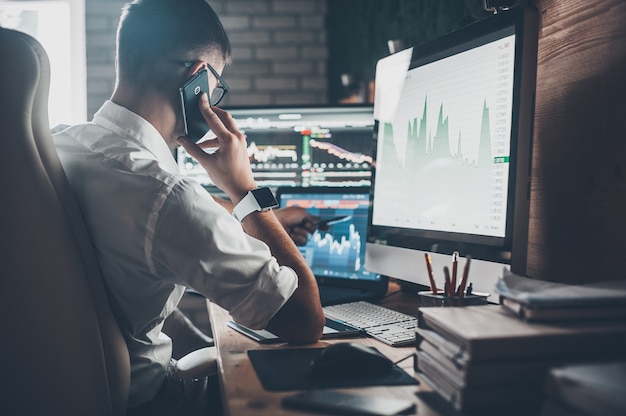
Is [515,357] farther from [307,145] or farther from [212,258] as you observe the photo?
[307,145]

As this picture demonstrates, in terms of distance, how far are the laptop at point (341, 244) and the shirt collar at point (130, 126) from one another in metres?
0.58

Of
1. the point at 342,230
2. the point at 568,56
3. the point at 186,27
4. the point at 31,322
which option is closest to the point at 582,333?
the point at 568,56

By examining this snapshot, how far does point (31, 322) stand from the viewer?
84cm

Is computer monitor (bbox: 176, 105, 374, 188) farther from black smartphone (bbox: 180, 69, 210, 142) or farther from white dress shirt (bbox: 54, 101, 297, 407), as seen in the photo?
white dress shirt (bbox: 54, 101, 297, 407)

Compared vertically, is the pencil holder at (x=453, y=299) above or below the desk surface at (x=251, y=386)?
above

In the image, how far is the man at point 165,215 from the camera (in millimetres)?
906

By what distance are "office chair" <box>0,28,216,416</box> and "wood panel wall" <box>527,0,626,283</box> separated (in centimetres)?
76

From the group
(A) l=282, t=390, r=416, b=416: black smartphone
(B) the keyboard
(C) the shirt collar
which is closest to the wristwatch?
(C) the shirt collar

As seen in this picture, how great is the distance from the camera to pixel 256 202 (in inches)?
45.0

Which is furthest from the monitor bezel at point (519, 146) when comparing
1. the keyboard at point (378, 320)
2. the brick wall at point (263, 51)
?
the brick wall at point (263, 51)

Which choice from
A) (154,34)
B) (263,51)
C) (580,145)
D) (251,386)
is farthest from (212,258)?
(263,51)

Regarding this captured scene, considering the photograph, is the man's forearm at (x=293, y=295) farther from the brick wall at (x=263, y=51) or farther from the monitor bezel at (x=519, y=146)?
the brick wall at (x=263, y=51)

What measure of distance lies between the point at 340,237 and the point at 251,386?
0.83 m

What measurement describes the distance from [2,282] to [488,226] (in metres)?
0.74
